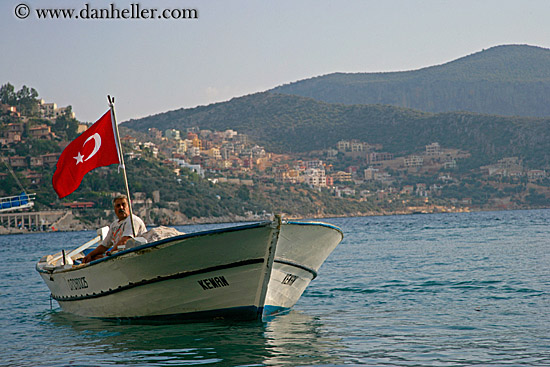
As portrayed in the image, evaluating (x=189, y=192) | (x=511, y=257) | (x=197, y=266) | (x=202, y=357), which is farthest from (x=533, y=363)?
(x=189, y=192)

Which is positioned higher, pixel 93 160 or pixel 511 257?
pixel 93 160

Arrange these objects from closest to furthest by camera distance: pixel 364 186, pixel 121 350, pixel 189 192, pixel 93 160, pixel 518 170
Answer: pixel 121 350 → pixel 93 160 → pixel 189 192 → pixel 518 170 → pixel 364 186

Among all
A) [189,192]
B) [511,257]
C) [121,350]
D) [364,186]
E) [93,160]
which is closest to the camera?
[121,350]

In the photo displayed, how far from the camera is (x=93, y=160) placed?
11.1 meters

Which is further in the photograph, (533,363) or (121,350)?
(121,350)

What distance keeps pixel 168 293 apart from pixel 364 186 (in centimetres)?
16473

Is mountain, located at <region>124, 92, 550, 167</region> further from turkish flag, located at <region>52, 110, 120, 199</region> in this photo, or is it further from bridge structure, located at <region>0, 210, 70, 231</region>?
turkish flag, located at <region>52, 110, 120, 199</region>

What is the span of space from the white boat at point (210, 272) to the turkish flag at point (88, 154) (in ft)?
4.43

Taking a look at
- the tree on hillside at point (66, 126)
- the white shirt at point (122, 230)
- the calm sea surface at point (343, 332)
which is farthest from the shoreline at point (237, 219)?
the white shirt at point (122, 230)

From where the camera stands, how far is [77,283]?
11555 millimetres

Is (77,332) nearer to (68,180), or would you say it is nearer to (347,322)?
(68,180)

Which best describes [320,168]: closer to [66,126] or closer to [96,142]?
[66,126]

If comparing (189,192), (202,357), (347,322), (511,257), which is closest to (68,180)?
(202,357)

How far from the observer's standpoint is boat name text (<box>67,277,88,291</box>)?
37.0 feet
